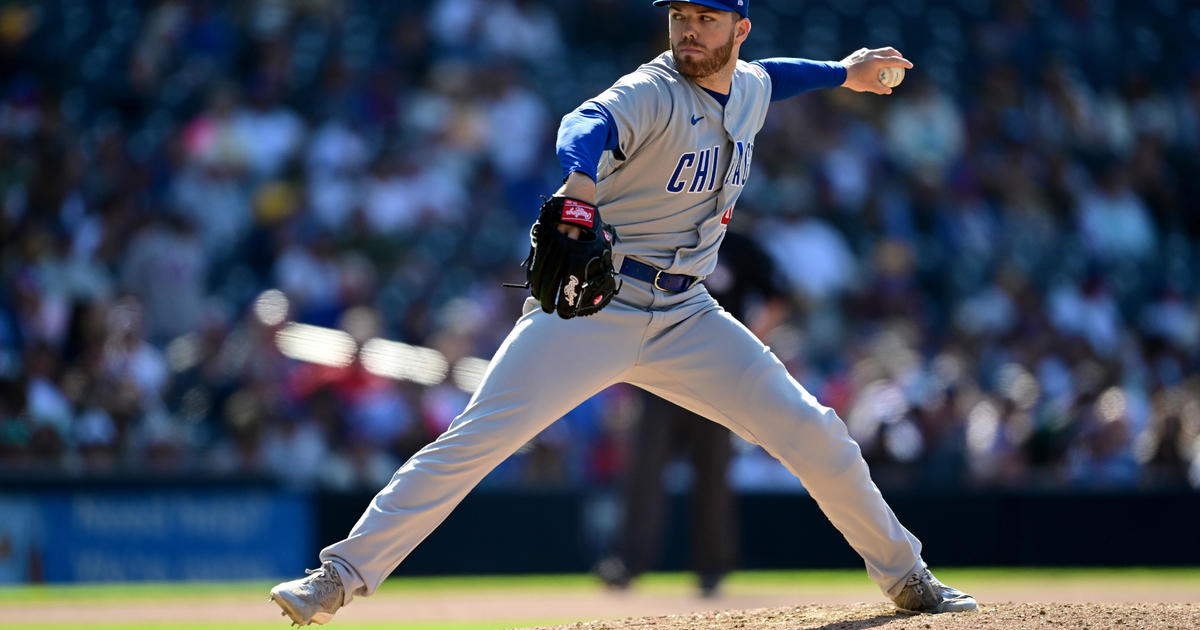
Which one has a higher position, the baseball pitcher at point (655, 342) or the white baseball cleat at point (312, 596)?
the baseball pitcher at point (655, 342)

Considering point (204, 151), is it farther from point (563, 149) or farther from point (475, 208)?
point (563, 149)

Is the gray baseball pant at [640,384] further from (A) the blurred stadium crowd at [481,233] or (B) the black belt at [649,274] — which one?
(A) the blurred stadium crowd at [481,233]

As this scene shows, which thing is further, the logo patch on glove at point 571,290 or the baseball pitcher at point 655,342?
the baseball pitcher at point 655,342

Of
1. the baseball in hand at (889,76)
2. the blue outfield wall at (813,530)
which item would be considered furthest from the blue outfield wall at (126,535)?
the baseball in hand at (889,76)

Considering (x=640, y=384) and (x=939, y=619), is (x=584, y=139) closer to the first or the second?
(x=640, y=384)

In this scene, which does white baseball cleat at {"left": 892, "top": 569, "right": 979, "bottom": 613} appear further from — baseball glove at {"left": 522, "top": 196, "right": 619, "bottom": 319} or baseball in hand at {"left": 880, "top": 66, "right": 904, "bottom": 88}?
baseball in hand at {"left": 880, "top": 66, "right": 904, "bottom": 88}

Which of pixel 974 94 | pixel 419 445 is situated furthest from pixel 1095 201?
pixel 419 445

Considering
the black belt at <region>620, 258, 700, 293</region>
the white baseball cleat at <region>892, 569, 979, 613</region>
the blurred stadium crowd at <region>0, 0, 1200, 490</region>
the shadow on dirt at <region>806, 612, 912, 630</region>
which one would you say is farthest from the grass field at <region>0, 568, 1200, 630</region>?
the black belt at <region>620, 258, 700, 293</region>
